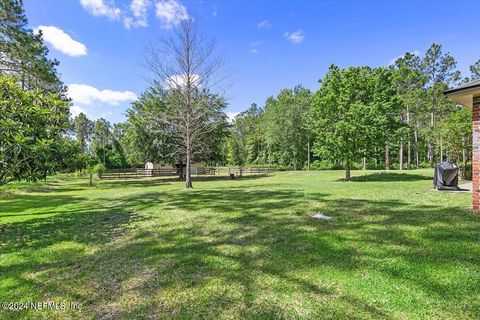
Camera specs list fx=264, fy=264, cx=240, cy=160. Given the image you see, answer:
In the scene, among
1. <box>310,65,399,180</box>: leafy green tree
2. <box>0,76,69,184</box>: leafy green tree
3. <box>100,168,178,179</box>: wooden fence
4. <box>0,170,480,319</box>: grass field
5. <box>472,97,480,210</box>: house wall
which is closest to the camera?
<box>0,170,480,319</box>: grass field

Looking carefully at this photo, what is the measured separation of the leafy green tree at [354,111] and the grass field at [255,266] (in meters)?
10.5

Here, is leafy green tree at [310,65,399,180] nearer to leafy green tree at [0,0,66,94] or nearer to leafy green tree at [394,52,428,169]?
leafy green tree at [0,0,66,94]

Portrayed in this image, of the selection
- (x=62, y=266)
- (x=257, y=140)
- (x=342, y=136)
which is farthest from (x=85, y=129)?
(x=62, y=266)

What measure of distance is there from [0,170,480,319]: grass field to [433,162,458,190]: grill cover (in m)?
3.96

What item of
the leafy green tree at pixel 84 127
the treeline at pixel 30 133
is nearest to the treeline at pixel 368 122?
the treeline at pixel 30 133

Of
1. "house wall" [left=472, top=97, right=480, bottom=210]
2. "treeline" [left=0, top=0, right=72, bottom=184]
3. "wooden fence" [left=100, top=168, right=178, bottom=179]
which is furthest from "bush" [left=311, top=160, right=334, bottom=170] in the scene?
"treeline" [left=0, top=0, right=72, bottom=184]

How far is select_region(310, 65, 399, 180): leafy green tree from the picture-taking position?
55.0 ft

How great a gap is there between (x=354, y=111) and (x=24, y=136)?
16463mm

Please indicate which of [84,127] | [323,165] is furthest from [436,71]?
[84,127]

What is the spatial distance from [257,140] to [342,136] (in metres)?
39.0

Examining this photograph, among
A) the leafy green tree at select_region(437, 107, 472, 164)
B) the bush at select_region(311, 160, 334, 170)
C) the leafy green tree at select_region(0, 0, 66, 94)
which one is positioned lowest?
the bush at select_region(311, 160, 334, 170)

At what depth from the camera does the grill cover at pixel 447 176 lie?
10344 millimetres

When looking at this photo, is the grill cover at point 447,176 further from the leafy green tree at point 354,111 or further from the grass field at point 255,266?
the leafy green tree at point 354,111

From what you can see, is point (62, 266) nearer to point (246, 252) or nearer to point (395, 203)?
point (246, 252)
